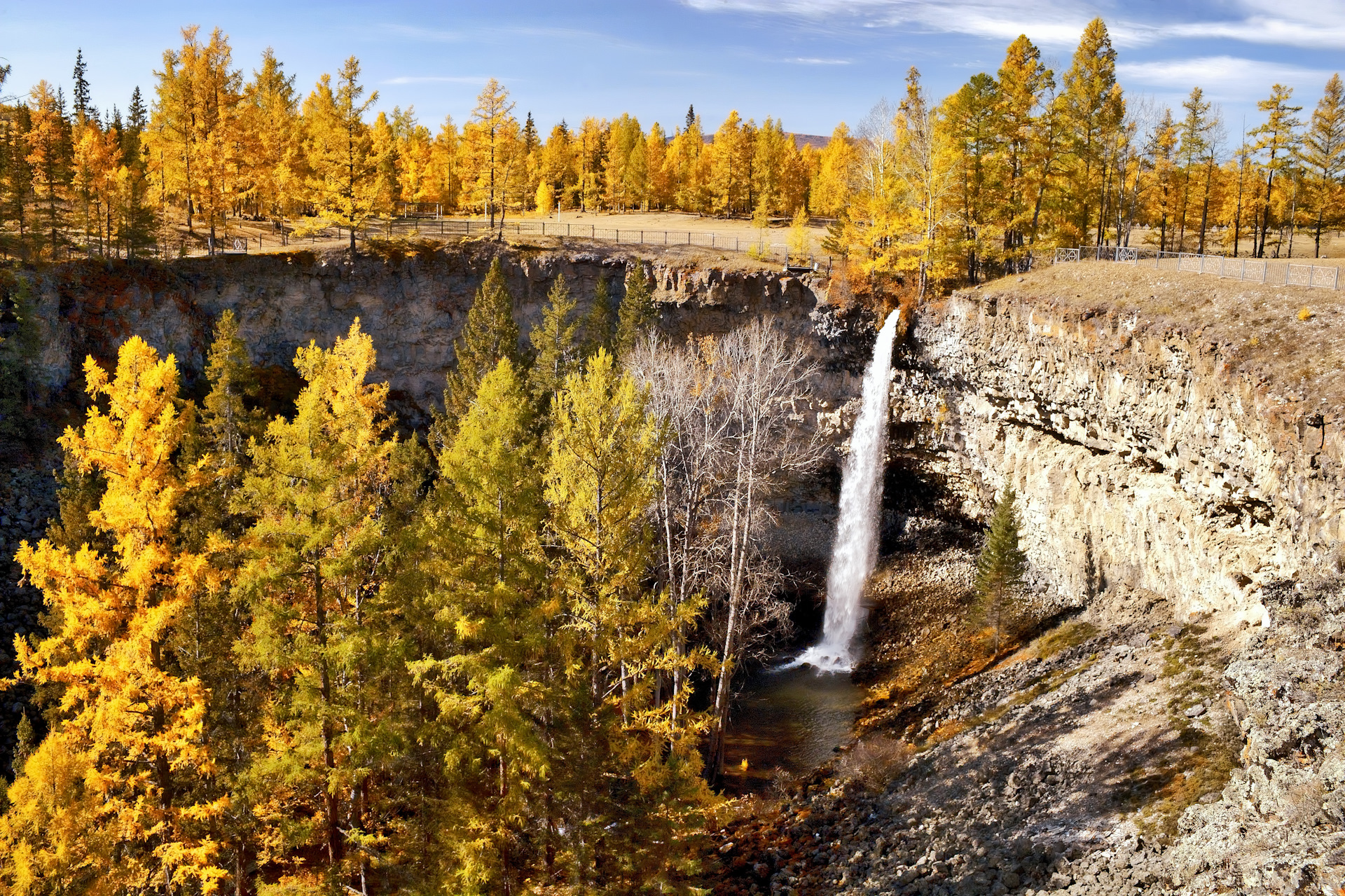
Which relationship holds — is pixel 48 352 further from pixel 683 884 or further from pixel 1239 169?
pixel 1239 169

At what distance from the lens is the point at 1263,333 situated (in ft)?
69.8

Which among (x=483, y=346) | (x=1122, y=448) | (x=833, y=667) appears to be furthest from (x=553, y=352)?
(x=1122, y=448)

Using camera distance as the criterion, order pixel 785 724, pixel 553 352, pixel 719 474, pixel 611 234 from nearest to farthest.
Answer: pixel 719 474
pixel 785 724
pixel 553 352
pixel 611 234

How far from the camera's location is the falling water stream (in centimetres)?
2598

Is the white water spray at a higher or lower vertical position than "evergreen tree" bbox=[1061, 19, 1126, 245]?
lower

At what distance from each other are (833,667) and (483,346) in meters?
17.1

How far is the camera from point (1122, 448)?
2627cm

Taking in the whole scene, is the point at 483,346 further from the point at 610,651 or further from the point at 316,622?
the point at 610,651

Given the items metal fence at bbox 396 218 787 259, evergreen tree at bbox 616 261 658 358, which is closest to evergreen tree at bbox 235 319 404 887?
evergreen tree at bbox 616 261 658 358

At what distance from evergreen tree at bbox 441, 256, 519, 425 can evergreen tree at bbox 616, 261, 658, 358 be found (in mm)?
3894

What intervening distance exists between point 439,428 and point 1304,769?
25.0 metres

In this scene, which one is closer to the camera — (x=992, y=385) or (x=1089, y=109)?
(x=992, y=385)

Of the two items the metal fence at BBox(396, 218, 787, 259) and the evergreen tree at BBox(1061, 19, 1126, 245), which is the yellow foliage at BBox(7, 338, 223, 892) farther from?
the evergreen tree at BBox(1061, 19, 1126, 245)

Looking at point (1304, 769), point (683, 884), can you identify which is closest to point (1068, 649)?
point (1304, 769)
